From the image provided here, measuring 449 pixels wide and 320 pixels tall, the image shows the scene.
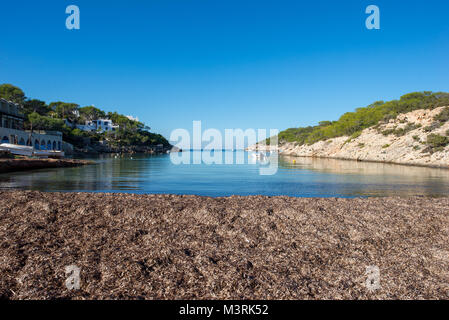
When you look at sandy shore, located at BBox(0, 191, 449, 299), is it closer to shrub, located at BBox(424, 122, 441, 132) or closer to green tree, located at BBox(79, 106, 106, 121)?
shrub, located at BBox(424, 122, 441, 132)

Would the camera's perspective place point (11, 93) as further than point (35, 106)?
No

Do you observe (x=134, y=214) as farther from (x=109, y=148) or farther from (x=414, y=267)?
(x=109, y=148)

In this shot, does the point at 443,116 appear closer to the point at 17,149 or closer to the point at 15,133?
the point at 17,149

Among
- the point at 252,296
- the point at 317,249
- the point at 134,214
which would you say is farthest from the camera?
the point at 134,214

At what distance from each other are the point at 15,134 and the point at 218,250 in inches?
2522

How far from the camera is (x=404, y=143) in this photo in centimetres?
6812

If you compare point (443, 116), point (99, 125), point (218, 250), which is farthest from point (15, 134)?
point (443, 116)

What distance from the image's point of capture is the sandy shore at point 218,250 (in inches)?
203

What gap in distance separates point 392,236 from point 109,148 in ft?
388

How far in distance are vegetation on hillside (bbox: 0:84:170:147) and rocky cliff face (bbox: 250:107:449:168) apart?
274 ft

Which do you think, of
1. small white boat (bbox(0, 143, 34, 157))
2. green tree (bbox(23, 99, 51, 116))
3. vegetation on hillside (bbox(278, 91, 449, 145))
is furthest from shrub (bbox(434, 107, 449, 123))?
green tree (bbox(23, 99, 51, 116))

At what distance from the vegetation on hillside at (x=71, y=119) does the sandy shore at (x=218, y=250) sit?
214ft
